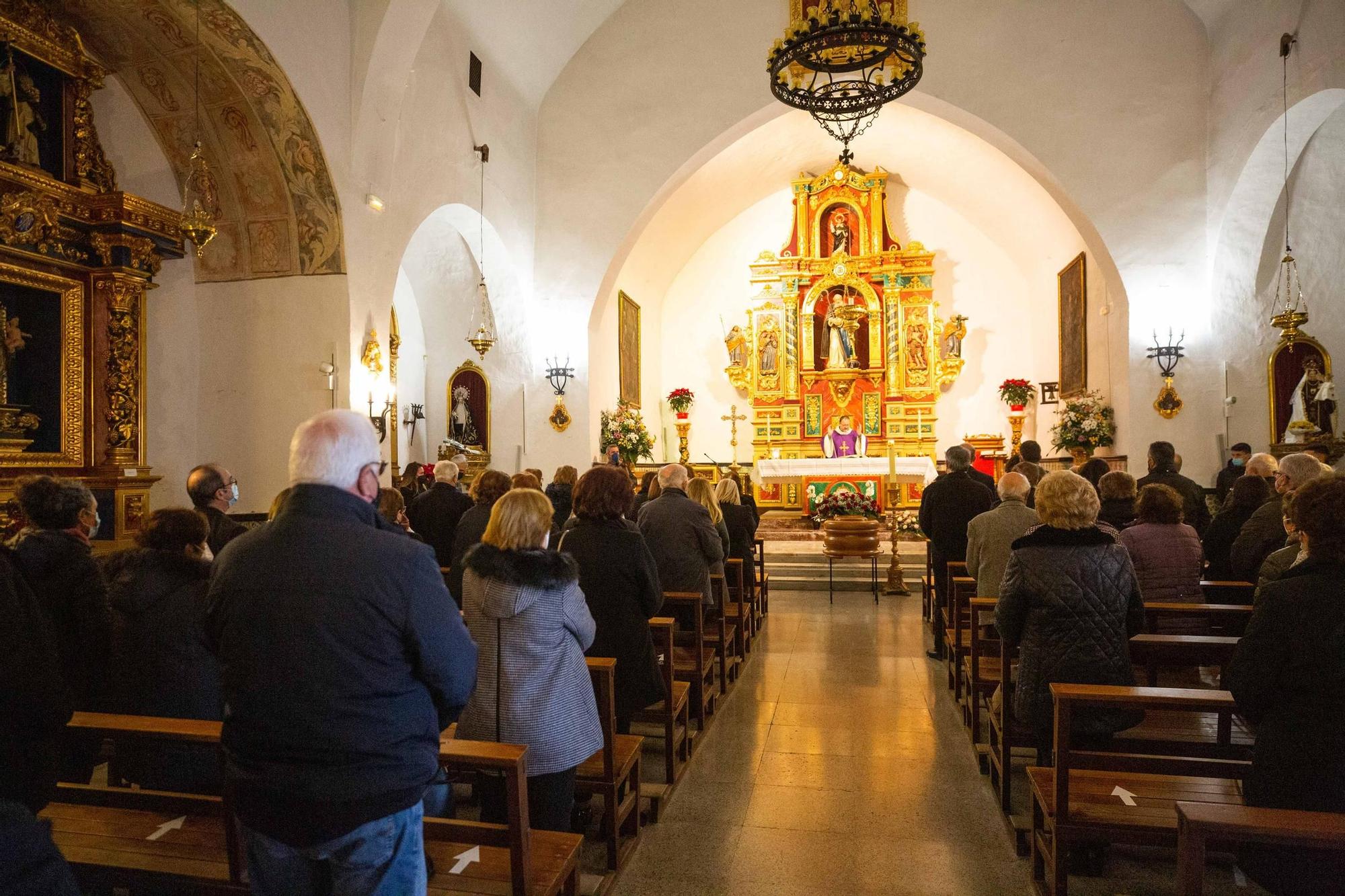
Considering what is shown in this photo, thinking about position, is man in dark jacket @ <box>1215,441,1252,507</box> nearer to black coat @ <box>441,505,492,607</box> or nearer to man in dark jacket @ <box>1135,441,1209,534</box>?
man in dark jacket @ <box>1135,441,1209,534</box>

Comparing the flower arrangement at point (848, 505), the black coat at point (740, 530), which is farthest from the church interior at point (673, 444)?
the flower arrangement at point (848, 505)

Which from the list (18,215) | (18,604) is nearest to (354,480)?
(18,604)

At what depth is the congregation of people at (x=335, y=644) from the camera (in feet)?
5.43

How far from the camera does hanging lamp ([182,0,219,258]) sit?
20.7ft

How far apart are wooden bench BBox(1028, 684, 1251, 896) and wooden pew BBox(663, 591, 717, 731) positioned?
1886 mm

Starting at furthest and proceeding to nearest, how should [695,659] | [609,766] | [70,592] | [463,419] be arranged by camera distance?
1. [463,419]
2. [695,659]
3. [609,766]
4. [70,592]

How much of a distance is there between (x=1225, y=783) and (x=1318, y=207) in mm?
8949

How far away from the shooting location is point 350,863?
1.71 meters

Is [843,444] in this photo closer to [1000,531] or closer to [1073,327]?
[1073,327]

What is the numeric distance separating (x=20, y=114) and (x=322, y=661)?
6.83 meters

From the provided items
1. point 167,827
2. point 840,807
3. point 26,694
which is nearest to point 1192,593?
point 840,807

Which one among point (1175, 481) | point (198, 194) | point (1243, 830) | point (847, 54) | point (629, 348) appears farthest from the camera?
point (629, 348)

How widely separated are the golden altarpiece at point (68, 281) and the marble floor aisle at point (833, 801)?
537cm

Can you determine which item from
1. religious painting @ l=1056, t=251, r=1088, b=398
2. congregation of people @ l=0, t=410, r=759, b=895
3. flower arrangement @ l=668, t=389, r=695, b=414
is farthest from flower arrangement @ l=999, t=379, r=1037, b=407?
congregation of people @ l=0, t=410, r=759, b=895
